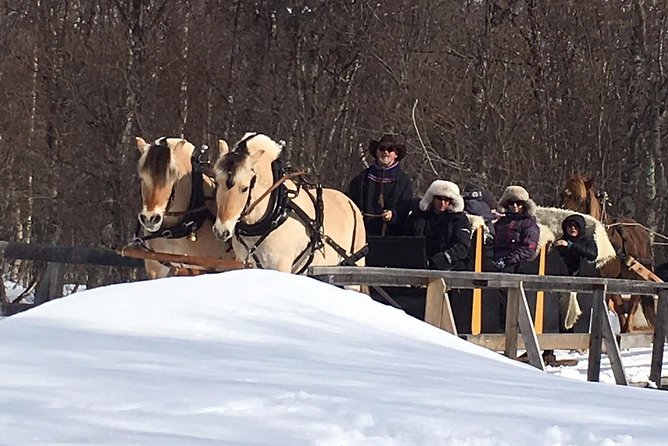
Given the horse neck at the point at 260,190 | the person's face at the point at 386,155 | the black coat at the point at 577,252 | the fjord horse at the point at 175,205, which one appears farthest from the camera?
the black coat at the point at 577,252

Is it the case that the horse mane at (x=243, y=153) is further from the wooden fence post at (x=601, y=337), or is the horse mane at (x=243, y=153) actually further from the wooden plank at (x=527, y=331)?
the wooden fence post at (x=601, y=337)

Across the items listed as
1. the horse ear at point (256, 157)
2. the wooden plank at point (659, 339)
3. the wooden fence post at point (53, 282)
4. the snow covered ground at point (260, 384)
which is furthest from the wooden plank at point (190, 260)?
the wooden plank at point (659, 339)

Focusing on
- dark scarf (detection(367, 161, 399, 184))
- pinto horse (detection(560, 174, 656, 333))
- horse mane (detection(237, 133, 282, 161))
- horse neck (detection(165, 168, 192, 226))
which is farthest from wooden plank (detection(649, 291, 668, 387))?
horse neck (detection(165, 168, 192, 226))

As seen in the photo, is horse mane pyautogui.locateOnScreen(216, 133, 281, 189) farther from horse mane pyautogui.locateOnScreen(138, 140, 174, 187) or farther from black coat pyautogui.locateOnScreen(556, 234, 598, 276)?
black coat pyautogui.locateOnScreen(556, 234, 598, 276)

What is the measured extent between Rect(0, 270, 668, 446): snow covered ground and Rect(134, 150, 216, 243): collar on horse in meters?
3.04

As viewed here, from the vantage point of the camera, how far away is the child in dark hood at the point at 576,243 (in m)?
10.8

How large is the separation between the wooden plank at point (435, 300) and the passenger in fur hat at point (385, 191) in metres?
1.49

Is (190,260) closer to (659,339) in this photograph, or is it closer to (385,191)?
(385,191)

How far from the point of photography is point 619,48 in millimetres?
17344

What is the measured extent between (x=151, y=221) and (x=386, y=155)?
2156 millimetres

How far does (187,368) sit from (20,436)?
0.94m

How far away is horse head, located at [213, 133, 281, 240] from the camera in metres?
7.82

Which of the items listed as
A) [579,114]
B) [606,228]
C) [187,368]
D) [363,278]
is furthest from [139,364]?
[579,114]

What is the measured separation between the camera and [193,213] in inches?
328
